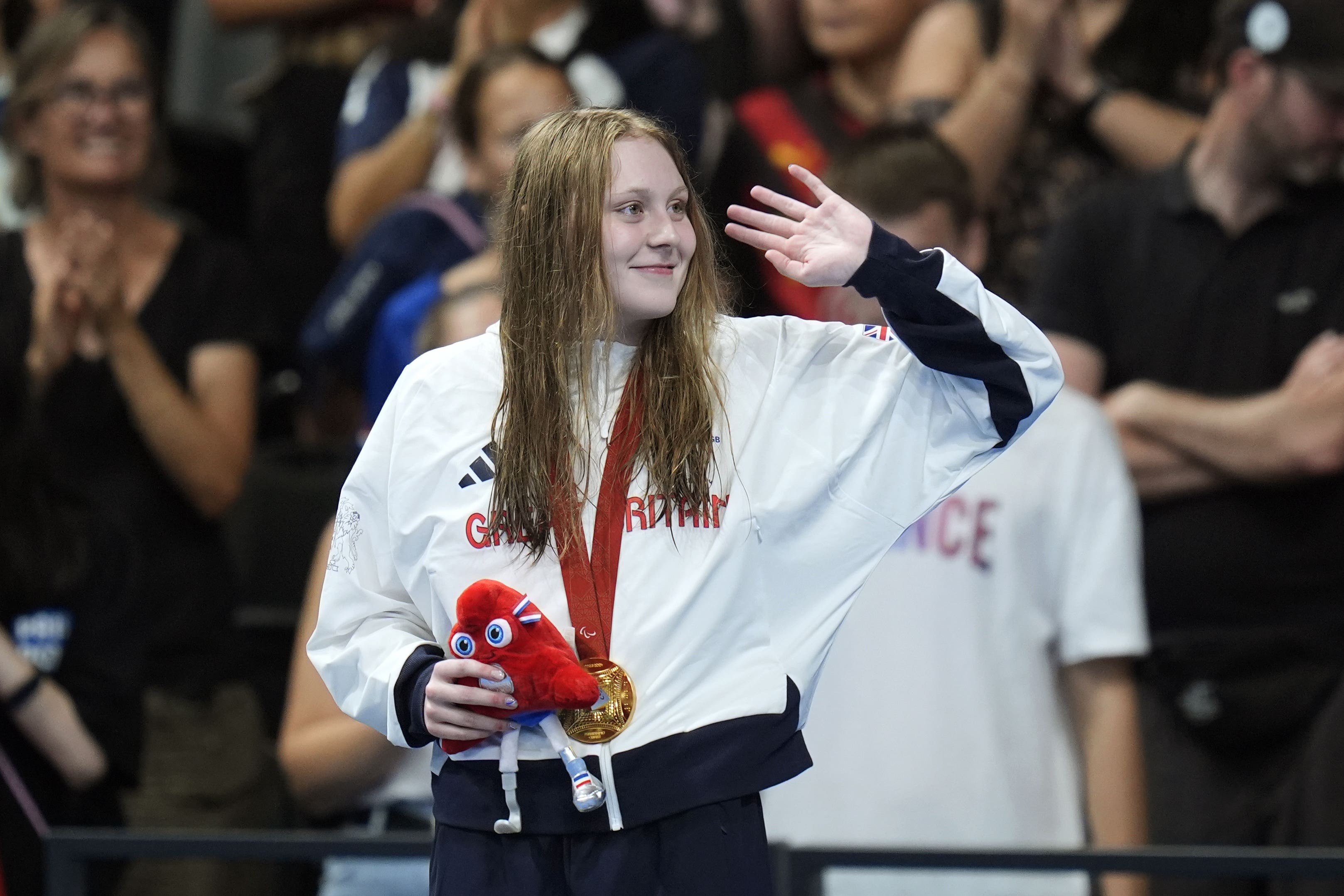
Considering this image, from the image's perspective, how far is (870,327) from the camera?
96.6 inches

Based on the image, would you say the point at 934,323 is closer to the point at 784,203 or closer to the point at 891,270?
the point at 891,270

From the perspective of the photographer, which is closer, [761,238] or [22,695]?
[761,238]

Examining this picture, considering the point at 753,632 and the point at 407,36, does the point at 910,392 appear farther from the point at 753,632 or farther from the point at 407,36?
the point at 407,36

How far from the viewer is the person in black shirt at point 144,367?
13.3 ft

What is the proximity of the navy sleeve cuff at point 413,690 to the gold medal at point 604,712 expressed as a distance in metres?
0.18

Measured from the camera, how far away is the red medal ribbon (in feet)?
7.11

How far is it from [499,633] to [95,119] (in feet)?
9.96

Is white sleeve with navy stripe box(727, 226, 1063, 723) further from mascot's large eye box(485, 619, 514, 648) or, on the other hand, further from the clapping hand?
the clapping hand

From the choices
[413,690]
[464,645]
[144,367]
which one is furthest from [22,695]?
[464,645]

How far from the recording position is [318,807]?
12.1 ft

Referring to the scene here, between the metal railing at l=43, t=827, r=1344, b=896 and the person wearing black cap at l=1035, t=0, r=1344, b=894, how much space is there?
12.4 inches

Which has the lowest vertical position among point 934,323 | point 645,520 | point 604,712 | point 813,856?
point 813,856

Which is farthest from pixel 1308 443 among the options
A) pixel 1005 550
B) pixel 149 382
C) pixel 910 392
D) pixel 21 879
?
pixel 21 879

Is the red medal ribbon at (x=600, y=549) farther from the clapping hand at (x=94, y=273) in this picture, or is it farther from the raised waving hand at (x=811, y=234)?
the clapping hand at (x=94, y=273)
